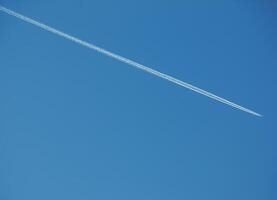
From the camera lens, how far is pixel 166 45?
1447 millimetres

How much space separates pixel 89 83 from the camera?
142 cm

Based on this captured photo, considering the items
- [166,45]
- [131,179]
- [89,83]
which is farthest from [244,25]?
[131,179]

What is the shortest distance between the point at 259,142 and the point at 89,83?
831 millimetres

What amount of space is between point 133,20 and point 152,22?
87 millimetres

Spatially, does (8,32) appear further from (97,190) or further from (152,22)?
(97,190)

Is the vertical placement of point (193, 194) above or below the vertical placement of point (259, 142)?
below

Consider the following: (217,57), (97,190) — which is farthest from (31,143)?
(217,57)

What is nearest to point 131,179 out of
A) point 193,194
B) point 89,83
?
point 193,194

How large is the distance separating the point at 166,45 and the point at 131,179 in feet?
2.06

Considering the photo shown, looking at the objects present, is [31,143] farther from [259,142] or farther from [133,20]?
[259,142]

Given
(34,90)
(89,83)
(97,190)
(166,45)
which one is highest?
(166,45)

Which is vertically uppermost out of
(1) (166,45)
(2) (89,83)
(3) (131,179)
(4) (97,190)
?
(1) (166,45)

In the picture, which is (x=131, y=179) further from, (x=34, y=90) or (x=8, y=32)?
(x=8, y=32)

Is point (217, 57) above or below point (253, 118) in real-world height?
above
